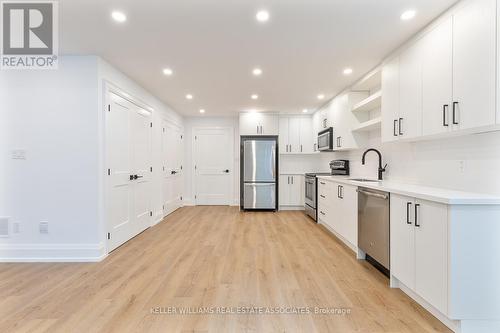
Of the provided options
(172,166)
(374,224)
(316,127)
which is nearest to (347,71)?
(374,224)

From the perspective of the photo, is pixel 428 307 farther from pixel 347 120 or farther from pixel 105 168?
pixel 105 168

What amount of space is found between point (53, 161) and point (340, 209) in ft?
12.9

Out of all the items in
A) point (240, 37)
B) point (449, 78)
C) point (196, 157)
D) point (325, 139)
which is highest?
point (240, 37)

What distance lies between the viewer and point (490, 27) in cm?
171

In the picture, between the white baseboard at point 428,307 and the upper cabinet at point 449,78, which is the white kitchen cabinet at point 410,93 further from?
the white baseboard at point 428,307

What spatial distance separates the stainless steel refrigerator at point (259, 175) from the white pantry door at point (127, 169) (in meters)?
2.34

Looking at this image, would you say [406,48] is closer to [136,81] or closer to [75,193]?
[136,81]

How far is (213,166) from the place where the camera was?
6895mm

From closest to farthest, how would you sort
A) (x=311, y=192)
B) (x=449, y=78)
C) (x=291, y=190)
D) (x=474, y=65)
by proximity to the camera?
(x=474, y=65)
(x=449, y=78)
(x=311, y=192)
(x=291, y=190)

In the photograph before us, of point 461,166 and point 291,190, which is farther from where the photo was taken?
point 291,190

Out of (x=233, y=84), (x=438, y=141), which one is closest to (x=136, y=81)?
(x=233, y=84)

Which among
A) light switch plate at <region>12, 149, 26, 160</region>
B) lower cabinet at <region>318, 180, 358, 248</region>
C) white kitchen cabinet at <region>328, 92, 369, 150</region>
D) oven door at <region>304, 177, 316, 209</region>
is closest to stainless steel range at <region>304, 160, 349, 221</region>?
oven door at <region>304, 177, 316, 209</region>

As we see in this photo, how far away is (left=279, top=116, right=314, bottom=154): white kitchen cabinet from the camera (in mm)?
6383

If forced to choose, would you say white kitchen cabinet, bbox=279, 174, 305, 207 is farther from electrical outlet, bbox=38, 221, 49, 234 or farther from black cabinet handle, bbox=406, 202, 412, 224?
electrical outlet, bbox=38, 221, 49, 234
